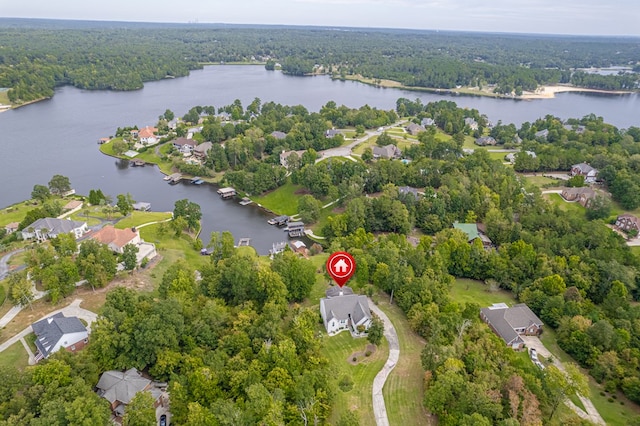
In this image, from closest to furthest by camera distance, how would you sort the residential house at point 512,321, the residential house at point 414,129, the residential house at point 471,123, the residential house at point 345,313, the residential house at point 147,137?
the residential house at point 345,313 → the residential house at point 512,321 → the residential house at point 147,137 → the residential house at point 414,129 → the residential house at point 471,123

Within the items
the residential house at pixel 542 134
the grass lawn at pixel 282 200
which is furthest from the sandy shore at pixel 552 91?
the grass lawn at pixel 282 200

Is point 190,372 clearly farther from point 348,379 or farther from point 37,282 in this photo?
point 37,282

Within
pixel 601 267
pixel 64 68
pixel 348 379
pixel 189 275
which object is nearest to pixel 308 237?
pixel 189 275

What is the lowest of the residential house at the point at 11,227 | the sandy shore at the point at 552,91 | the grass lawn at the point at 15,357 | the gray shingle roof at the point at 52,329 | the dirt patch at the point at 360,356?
the residential house at the point at 11,227

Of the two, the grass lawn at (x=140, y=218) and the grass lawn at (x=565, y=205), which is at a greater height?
the grass lawn at (x=565, y=205)

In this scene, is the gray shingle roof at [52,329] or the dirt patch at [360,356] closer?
the gray shingle roof at [52,329]

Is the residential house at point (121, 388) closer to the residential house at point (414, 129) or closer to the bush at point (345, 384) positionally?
the bush at point (345, 384)

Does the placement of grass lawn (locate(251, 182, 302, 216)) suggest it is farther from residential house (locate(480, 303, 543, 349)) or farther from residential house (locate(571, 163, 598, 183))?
residential house (locate(571, 163, 598, 183))

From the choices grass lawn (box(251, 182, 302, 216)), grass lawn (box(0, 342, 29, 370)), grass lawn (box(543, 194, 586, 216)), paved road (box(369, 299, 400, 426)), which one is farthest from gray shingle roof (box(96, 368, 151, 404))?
grass lawn (box(543, 194, 586, 216))
